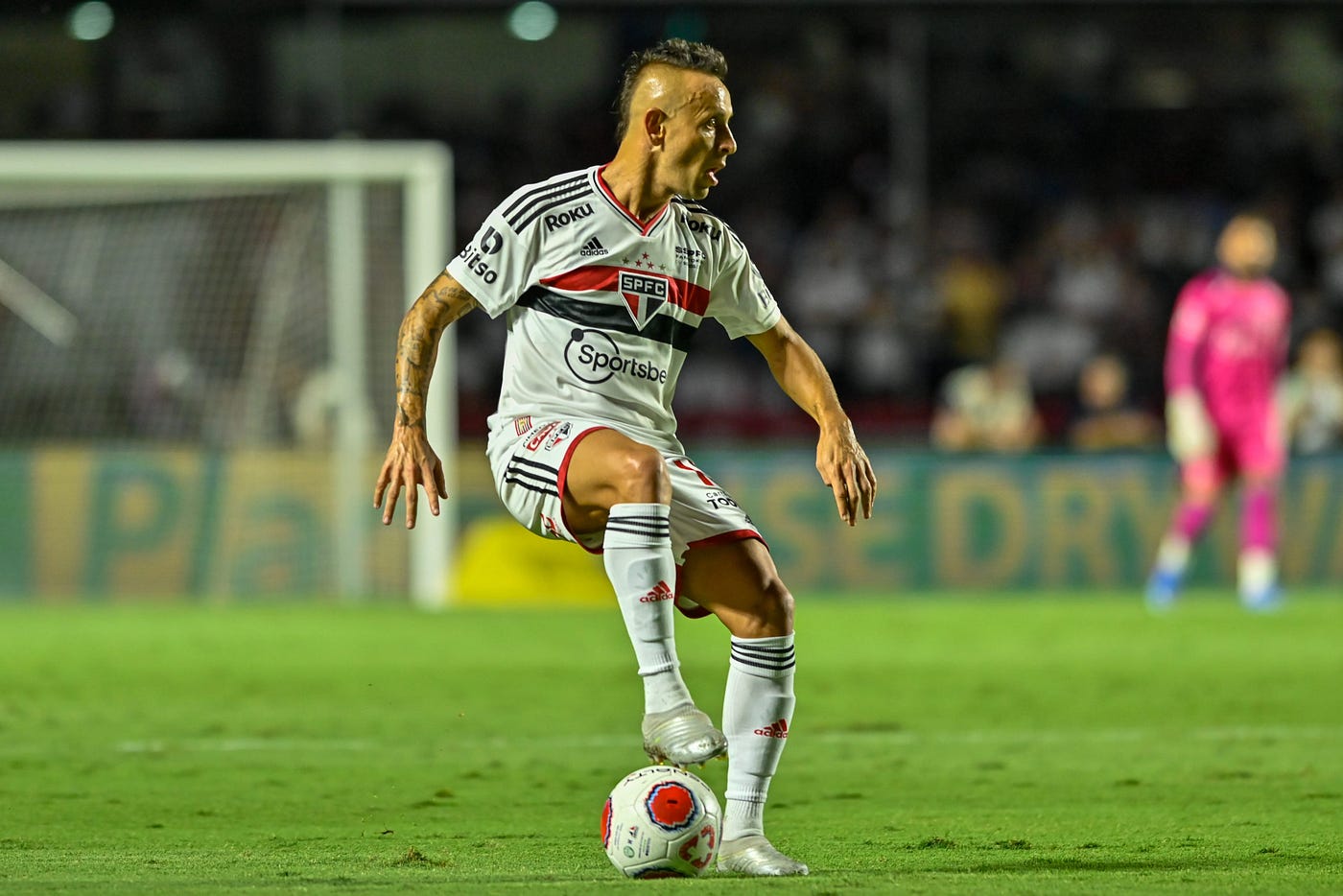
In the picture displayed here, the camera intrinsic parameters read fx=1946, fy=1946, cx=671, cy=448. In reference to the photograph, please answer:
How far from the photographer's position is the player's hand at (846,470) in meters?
4.60

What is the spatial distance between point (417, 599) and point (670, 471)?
962cm

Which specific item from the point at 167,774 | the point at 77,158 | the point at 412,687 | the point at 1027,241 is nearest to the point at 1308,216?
the point at 1027,241

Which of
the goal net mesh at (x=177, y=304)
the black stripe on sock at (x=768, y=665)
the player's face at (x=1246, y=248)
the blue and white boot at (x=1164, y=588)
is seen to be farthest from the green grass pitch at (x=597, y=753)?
the player's face at (x=1246, y=248)

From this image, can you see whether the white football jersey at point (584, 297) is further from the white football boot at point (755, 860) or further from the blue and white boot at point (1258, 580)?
the blue and white boot at point (1258, 580)

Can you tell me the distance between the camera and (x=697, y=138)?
453 centimetres

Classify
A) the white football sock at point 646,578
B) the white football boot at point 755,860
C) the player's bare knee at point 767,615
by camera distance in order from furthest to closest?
the player's bare knee at point 767,615, the white football boot at point 755,860, the white football sock at point 646,578

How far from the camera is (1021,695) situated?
28.9ft

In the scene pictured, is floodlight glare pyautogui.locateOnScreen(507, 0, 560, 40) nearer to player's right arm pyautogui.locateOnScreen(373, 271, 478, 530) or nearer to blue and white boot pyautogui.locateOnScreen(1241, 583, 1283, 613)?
blue and white boot pyautogui.locateOnScreen(1241, 583, 1283, 613)

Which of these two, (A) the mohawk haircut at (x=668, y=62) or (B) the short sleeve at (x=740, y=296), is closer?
(A) the mohawk haircut at (x=668, y=62)

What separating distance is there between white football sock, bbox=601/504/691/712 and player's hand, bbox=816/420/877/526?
1.78ft

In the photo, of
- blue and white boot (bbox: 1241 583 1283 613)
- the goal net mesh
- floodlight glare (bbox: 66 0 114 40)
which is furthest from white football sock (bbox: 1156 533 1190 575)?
floodlight glare (bbox: 66 0 114 40)

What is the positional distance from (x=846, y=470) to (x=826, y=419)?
0.16 m

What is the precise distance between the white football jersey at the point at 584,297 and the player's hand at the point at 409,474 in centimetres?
26

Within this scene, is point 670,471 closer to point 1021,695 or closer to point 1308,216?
point 1021,695
